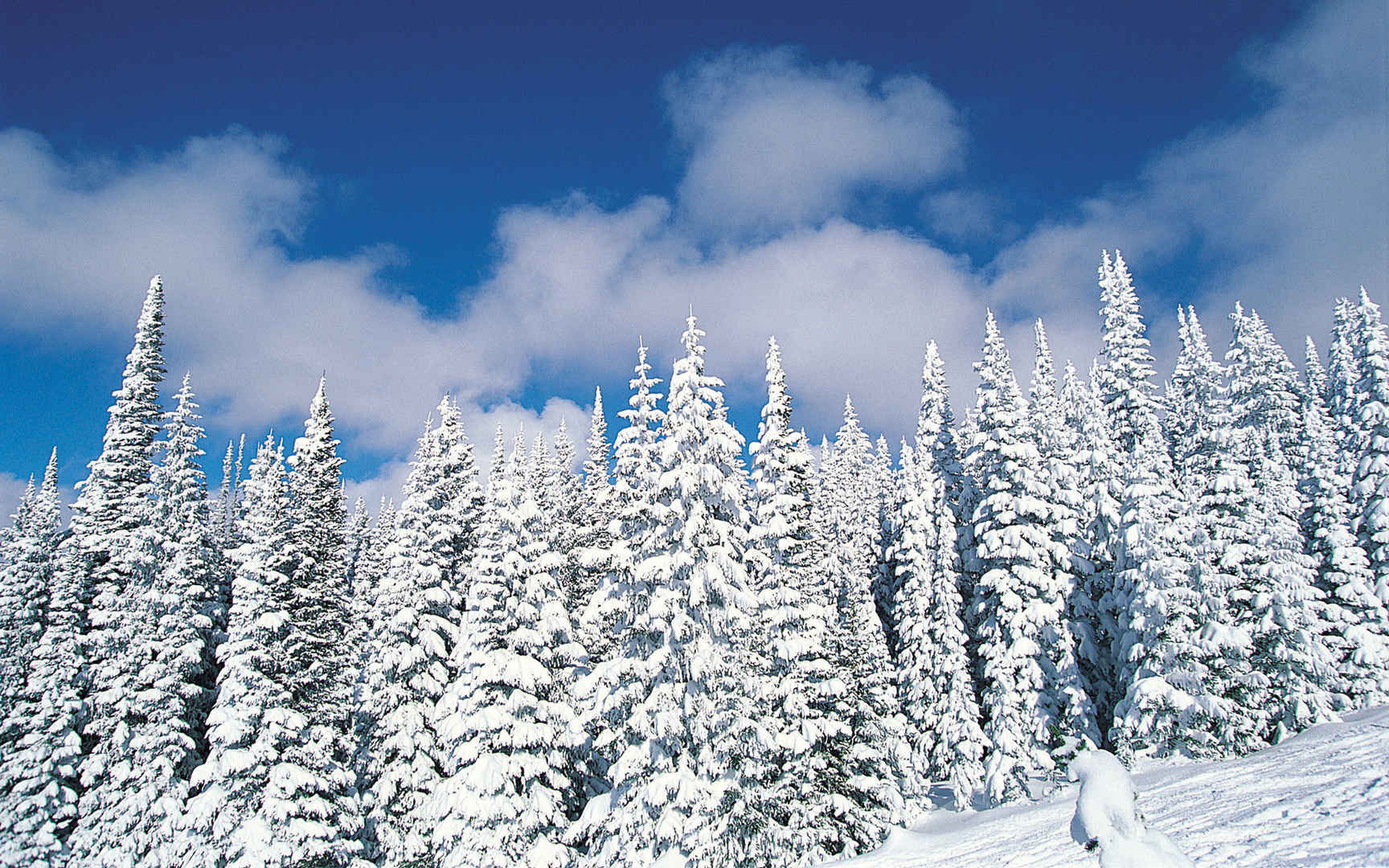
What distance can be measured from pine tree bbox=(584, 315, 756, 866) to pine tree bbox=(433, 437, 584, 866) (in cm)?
293

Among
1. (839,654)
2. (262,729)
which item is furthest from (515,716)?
(839,654)

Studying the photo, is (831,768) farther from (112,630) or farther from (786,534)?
(112,630)

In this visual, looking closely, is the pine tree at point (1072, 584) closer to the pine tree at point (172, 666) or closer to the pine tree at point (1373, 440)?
the pine tree at point (1373, 440)

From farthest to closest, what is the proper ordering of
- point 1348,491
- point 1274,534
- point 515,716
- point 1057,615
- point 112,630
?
1. point 1348,491
2. point 112,630
3. point 1057,615
4. point 1274,534
5. point 515,716

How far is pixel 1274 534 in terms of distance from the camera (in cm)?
2792

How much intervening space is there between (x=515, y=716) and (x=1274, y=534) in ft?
93.9

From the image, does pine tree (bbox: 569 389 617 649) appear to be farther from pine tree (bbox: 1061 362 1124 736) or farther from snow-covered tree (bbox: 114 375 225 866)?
pine tree (bbox: 1061 362 1124 736)

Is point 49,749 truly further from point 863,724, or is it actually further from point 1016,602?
point 1016,602

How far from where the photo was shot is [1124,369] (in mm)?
43250

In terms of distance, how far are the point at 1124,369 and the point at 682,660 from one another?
34.6 m

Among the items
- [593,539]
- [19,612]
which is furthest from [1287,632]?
[19,612]

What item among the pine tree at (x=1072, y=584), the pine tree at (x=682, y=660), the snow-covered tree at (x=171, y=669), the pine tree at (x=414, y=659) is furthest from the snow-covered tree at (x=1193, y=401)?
the snow-covered tree at (x=171, y=669)

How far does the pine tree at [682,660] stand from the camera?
20.8 meters

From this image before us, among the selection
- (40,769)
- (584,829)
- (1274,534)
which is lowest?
(584,829)
